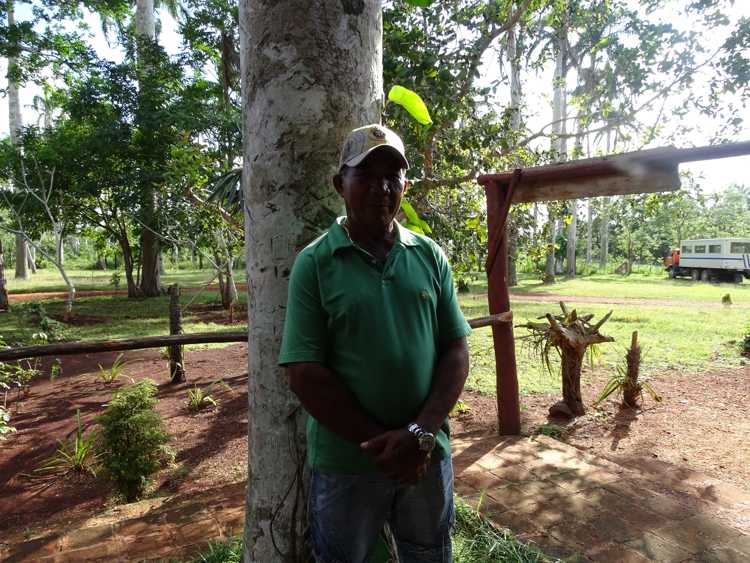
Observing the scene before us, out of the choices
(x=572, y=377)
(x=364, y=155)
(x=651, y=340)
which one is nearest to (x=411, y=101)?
(x=364, y=155)

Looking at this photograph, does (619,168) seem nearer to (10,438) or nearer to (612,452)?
(612,452)

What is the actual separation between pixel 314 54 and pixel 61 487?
455 cm

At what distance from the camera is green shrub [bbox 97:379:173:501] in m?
3.96

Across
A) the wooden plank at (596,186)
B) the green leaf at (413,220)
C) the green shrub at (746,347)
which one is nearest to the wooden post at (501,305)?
the wooden plank at (596,186)

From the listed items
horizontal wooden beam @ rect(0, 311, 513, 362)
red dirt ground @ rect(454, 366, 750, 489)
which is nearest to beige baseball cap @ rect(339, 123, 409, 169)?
horizontal wooden beam @ rect(0, 311, 513, 362)

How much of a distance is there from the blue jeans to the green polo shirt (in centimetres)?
7

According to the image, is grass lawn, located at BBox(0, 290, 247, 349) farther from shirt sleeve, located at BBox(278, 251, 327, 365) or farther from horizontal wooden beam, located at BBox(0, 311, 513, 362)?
shirt sleeve, located at BBox(278, 251, 327, 365)

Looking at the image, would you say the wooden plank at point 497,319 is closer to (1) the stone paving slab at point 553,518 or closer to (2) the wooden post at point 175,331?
(1) the stone paving slab at point 553,518

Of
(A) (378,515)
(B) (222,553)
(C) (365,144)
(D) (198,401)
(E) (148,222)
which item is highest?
(E) (148,222)

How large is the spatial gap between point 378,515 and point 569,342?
393 centimetres

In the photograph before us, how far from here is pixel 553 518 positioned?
2.74 m

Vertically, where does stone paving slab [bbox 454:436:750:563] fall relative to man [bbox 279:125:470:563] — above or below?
below

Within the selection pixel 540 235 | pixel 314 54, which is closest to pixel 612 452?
pixel 540 235

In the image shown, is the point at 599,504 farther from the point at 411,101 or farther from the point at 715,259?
the point at 715,259
